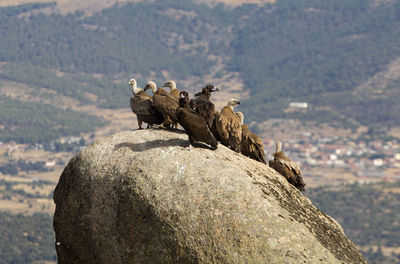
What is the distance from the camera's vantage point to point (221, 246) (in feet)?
50.1

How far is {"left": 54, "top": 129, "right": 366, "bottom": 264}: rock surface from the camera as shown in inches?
602

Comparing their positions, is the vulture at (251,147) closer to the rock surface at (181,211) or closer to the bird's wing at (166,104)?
the rock surface at (181,211)

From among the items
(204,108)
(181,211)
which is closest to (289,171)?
(204,108)

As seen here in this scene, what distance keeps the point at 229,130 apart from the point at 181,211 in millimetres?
3542

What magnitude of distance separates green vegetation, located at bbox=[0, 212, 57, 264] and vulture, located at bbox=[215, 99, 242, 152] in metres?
142

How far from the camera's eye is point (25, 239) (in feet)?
562

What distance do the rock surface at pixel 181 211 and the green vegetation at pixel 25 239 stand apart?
14174cm

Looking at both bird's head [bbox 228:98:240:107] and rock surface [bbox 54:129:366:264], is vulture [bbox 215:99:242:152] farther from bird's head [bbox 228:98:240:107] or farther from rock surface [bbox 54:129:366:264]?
bird's head [bbox 228:98:240:107]

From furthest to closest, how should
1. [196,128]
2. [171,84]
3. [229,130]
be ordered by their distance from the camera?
[171,84]
[229,130]
[196,128]

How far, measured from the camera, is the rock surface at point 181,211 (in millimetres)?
15281

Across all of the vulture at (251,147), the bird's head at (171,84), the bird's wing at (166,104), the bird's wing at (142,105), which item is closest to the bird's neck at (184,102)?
the bird's wing at (166,104)

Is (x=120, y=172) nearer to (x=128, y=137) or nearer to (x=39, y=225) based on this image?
(x=128, y=137)

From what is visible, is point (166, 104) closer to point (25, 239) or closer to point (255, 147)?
point (255, 147)

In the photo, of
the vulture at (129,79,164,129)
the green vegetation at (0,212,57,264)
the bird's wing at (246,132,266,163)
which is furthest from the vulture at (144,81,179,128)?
the green vegetation at (0,212,57,264)
